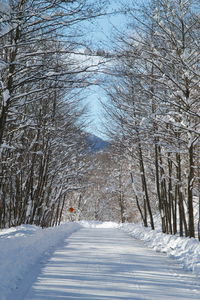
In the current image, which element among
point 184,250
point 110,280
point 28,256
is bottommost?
point 110,280

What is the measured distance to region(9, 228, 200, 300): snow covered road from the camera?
4.96m

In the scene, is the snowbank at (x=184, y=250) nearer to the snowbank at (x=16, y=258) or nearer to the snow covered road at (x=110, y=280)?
the snow covered road at (x=110, y=280)

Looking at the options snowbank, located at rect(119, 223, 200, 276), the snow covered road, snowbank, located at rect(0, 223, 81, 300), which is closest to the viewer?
the snow covered road

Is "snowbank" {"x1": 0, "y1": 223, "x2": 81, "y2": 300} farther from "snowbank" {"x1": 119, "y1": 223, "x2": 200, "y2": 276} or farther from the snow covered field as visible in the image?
"snowbank" {"x1": 119, "y1": 223, "x2": 200, "y2": 276}

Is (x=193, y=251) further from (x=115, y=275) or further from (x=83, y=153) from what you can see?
(x=83, y=153)

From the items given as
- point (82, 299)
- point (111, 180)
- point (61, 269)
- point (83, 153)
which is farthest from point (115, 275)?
point (111, 180)

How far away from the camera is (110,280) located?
5.93 metres

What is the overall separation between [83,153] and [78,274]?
21678 millimetres

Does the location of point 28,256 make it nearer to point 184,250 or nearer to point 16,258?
point 16,258

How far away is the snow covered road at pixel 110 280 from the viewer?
4957mm

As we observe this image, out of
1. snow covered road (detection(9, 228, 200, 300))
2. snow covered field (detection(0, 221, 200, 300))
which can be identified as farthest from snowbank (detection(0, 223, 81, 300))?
snow covered road (detection(9, 228, 200, 300))

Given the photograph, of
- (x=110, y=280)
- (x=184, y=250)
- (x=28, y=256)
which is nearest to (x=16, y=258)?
(x=28, y=256)

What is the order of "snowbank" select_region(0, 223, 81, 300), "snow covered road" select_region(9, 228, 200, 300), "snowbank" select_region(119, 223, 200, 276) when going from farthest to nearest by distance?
"snowbank" select_region(119, 223, 200, 276)
"snowbank" select_region(0, 223, 81, 300)
"snow covered road" select_region(9, 228, 200, 300)

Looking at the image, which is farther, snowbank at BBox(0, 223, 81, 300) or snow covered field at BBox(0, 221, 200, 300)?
snow covered field at BBox(0, 221, 200, 300)
